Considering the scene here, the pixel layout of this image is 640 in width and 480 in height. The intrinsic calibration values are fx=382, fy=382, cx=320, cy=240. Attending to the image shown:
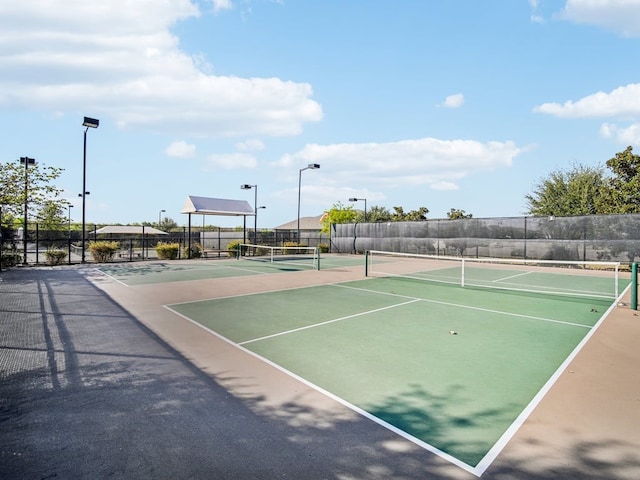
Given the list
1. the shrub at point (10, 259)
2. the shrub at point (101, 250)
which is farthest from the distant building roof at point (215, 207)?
the shrub at point (10, 259)

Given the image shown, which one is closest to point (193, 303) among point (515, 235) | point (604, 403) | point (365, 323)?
point (365, 323)

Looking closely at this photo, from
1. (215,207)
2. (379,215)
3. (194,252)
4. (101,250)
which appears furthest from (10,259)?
(379,215)

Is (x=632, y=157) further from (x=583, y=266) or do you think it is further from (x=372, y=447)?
(x=372, y=447)

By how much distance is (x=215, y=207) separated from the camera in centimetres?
2659

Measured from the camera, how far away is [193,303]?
32.7 ft

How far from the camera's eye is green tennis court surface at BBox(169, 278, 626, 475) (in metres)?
3.94

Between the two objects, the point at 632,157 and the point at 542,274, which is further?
the point at 632,157

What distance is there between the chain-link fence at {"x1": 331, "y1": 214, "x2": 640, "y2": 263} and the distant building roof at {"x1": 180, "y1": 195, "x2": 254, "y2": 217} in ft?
34.3

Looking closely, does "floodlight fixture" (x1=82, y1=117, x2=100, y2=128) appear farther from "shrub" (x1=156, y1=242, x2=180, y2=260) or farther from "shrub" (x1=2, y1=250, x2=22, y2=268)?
"shrub" (x1=156, y1=242, x2=180, y2=260)

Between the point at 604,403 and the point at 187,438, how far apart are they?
4507 mm

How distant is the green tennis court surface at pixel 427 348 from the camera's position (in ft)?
12.9

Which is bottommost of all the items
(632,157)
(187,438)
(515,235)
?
(187,438)

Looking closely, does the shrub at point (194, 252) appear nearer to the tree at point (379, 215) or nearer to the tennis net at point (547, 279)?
the tennis net at point (547, 279)

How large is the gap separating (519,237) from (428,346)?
20.0 m
